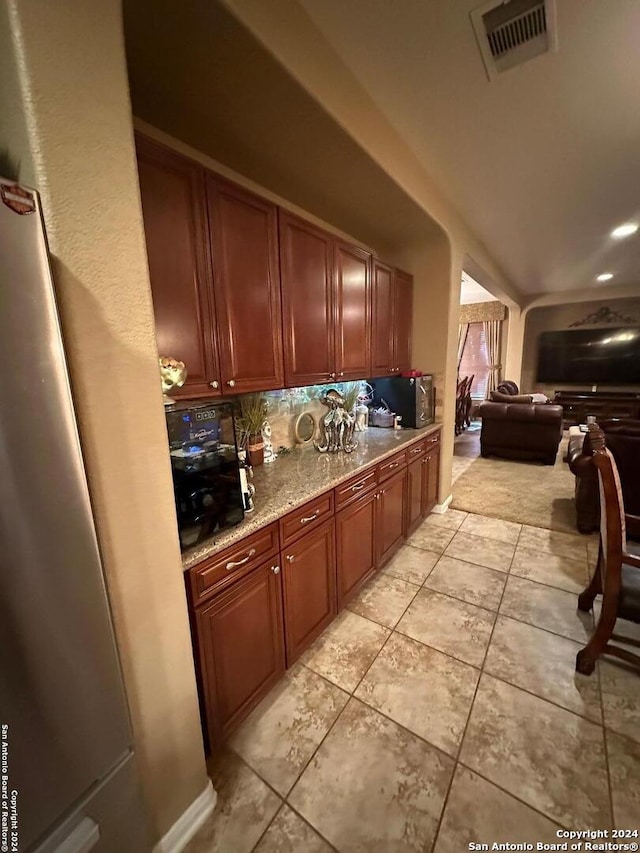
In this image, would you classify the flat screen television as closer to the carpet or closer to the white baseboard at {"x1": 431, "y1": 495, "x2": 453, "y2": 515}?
the carpet

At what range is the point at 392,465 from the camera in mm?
2229

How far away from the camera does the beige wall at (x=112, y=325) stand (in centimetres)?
67

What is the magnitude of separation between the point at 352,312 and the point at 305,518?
1.40 metres

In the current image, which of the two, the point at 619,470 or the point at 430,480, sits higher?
the point at 619,470

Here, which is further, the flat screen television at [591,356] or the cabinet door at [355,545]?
the flat screen television at [591,356]

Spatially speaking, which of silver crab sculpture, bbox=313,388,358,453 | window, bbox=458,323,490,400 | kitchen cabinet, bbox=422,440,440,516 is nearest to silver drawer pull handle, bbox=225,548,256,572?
silver crab sculpture, bbox=313,388,358,453

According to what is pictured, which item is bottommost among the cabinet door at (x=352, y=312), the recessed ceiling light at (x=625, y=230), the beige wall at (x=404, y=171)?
the cabinet door at (x=352, y=312)

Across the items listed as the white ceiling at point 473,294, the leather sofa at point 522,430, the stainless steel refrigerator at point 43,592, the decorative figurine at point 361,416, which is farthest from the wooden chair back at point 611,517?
the white ceiling at point 473,294

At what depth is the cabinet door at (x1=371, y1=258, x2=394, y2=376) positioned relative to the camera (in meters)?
2.42

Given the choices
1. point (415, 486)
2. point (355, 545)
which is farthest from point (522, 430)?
point (355, 545)

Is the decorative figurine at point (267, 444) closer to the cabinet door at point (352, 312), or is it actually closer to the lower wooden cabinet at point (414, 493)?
the cabinet door at point (352, 312)

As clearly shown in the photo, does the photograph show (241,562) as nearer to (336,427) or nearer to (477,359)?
(336,427)

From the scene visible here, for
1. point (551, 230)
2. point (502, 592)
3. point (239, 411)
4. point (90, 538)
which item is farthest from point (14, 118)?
point (551, 230)

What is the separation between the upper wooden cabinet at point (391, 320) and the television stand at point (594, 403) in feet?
17.0
